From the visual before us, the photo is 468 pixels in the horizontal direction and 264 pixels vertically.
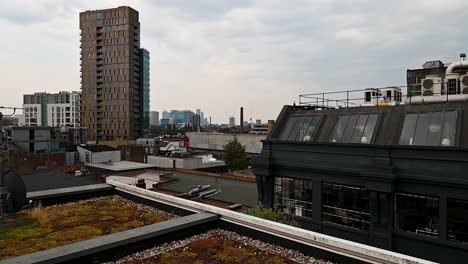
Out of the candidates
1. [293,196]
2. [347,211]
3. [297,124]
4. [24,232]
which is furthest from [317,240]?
[297,124]

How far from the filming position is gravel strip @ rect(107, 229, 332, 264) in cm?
1093

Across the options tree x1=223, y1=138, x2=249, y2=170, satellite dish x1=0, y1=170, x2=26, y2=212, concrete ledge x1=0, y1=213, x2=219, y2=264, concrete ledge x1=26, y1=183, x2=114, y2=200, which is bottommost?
tree x1=223, y1=138, x2=249, y2=170

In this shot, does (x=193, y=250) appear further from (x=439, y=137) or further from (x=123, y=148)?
(x=123, y=148)

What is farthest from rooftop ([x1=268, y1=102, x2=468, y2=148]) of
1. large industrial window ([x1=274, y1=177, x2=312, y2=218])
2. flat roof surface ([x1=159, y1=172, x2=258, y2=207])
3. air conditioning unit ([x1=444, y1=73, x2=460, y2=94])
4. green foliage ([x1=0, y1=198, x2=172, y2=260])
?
green foliage ([x1=0, y1=198, x2=172, y2=260])

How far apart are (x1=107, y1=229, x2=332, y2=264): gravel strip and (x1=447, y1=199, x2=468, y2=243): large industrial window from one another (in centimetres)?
838

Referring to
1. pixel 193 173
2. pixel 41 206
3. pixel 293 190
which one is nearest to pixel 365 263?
pixel 293 190

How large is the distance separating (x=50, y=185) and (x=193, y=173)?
26.9 meters

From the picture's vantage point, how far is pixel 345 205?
19.0 metres

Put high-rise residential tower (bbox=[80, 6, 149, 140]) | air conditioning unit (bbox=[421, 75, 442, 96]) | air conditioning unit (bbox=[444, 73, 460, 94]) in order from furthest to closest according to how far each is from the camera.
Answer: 1. high-rise residential tower (bbox=[80, 6, 149, 140])
2. air conditioning unit (bbox=[444, 73, 460, 94])
3. air conditioning unit (bbox=[421, 75, 442, 96])

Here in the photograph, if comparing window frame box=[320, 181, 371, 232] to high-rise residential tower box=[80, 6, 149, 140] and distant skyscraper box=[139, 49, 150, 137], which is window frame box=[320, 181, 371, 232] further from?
distant skyscraper box=[139, 49, 150, 137]

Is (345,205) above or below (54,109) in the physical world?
below

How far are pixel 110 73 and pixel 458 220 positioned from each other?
13763cm

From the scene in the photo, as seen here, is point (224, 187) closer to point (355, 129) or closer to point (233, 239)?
point (355, 129)

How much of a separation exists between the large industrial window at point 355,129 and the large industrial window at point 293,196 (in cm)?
358
